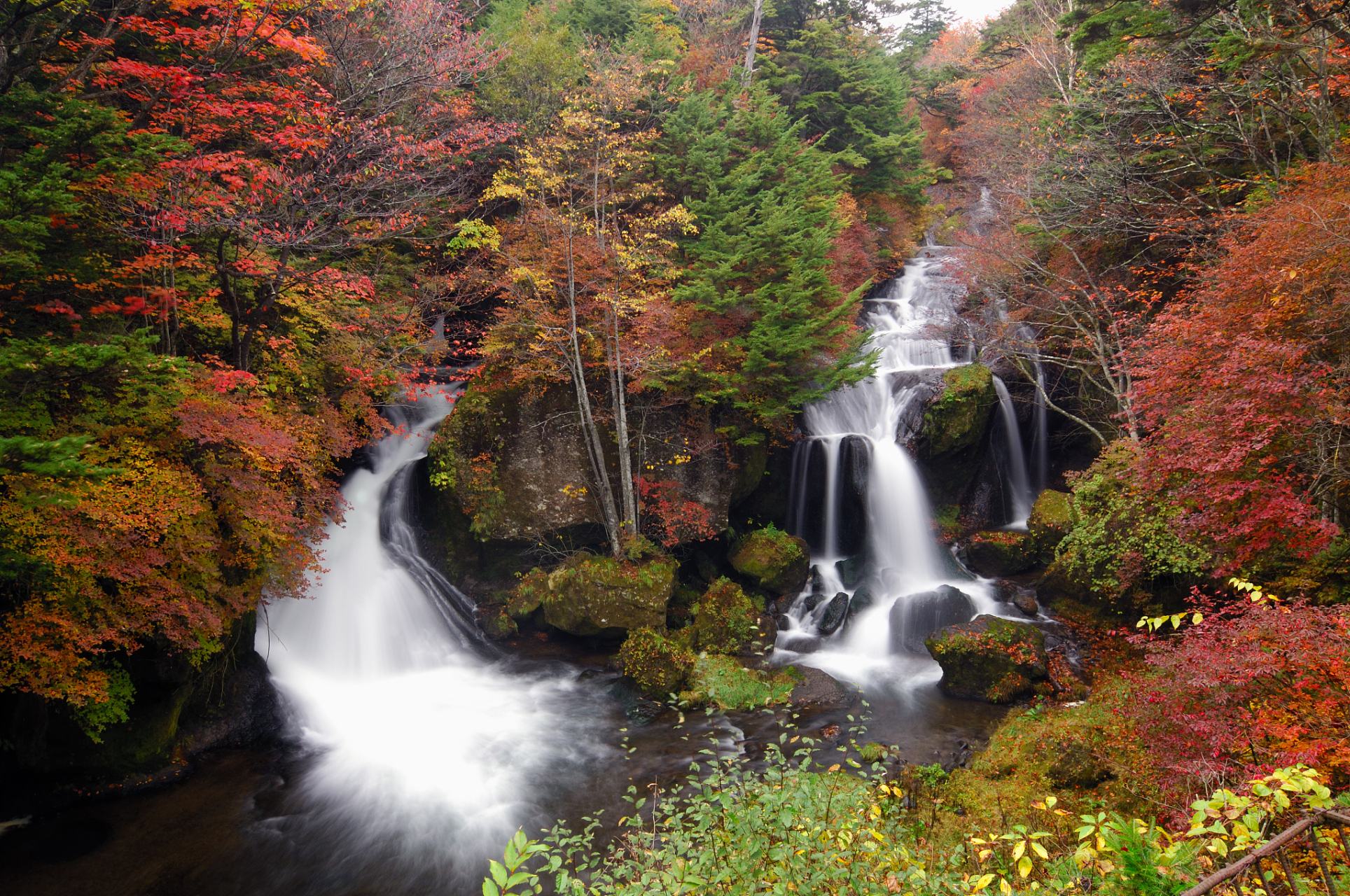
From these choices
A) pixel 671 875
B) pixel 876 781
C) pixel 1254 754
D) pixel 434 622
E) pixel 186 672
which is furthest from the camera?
pixel 434 622

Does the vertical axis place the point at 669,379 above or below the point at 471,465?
above

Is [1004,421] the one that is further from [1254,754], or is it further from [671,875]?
[671,875]

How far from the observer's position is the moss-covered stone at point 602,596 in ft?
36.5

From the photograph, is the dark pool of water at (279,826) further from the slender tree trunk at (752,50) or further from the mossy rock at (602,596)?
the slender tree trunk at (752,50)

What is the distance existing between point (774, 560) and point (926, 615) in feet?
10.3

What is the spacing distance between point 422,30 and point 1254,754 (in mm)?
15963

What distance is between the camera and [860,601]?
1276cm

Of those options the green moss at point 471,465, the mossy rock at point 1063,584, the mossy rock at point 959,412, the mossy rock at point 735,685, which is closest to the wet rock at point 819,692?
the mossy rock at point 735,685

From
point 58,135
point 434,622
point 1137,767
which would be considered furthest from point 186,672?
point 1137,767

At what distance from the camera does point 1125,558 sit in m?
9.02

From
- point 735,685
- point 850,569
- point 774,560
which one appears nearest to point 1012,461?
point 850,569

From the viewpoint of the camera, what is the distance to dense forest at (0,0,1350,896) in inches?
194

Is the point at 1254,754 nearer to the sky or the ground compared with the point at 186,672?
nearer to the ground

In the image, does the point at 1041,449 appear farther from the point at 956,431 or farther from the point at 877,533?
the point at 877,533
